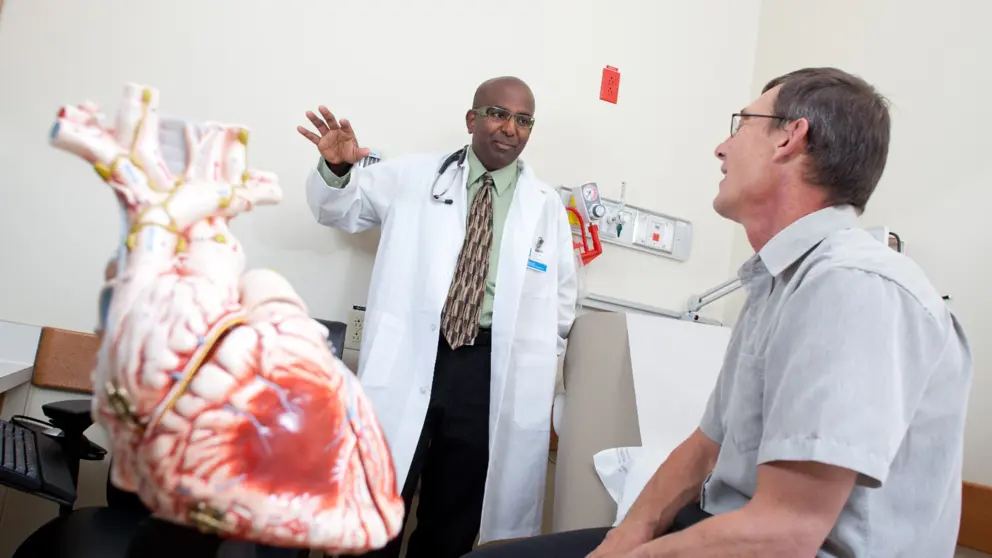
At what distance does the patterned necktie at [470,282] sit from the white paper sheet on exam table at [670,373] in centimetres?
40

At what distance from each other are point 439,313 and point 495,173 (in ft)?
1.62

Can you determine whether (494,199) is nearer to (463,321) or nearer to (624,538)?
(463,321)

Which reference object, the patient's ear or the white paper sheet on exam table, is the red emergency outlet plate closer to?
the white paper sheet on exam table

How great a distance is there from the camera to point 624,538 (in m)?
0.94

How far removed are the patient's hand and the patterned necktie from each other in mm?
679

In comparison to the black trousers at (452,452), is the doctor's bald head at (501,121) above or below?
above

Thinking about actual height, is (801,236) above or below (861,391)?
above

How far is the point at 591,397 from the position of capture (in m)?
1.69

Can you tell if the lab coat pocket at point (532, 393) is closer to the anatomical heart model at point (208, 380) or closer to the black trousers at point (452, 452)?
the black trousers at point (452, 452)

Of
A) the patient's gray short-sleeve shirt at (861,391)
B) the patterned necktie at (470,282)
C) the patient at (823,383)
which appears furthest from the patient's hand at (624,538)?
the patterned necktie at (470,282)

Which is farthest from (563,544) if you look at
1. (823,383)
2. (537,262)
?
(537,262)

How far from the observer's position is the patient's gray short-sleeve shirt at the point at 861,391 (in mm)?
685

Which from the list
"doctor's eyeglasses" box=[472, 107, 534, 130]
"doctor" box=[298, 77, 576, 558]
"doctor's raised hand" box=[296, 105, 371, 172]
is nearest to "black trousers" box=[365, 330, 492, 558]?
"doctor" box=[298, 77, 576, 558]

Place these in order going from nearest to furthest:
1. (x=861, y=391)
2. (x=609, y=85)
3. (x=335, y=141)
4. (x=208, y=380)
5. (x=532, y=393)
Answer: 1. (x=208, y=380)
2. (x=861, y=391)
3. (x=335, y=141)
4. (x=532, y=393)
5. (x=609, y=85)
